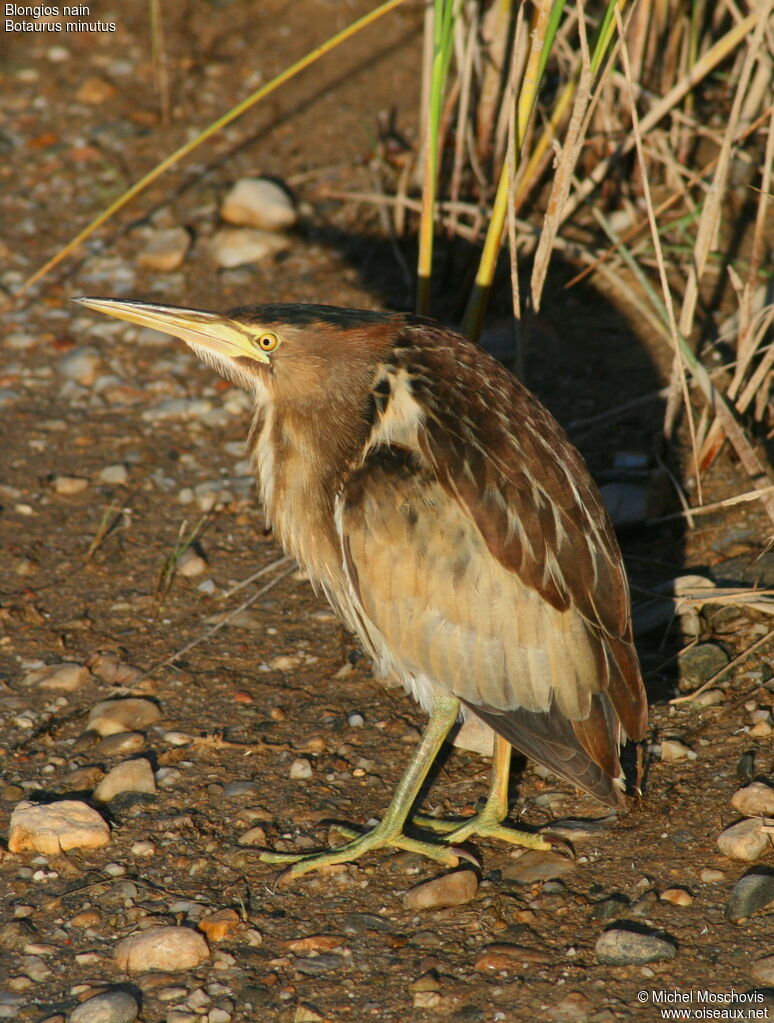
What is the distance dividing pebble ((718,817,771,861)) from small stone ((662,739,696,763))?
325 millimetres

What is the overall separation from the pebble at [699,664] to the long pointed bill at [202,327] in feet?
4.80

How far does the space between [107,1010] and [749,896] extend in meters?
1.43

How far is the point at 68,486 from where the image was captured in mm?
4289

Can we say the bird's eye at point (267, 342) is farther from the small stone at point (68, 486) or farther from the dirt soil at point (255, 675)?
the small stone at point (68, 486)

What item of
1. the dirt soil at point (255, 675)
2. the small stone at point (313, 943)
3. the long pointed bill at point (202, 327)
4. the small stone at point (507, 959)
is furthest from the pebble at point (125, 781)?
the long pointed bill at point (202, 327)

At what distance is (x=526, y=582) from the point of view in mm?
2885

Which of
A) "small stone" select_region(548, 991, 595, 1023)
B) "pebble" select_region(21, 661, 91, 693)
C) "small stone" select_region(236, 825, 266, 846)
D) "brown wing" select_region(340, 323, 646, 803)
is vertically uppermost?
"brown wing" select_region(340, 323, 646, 803)

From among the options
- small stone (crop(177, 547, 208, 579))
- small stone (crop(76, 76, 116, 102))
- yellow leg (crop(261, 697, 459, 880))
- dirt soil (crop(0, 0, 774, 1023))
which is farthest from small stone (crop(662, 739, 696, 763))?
small stone (crop(76, 76, 116, 102))

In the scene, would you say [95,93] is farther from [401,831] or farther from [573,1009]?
[573,1009]

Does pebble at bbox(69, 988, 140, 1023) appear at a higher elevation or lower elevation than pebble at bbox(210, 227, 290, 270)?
lower

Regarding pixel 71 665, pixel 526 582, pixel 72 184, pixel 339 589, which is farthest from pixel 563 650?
pixel 72 184

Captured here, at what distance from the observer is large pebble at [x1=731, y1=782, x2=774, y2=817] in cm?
291

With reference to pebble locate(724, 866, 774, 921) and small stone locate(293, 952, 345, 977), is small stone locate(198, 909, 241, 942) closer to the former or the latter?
small stone locate(293, 952, 345, 977)

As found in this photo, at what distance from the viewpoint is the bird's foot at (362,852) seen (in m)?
2.95
